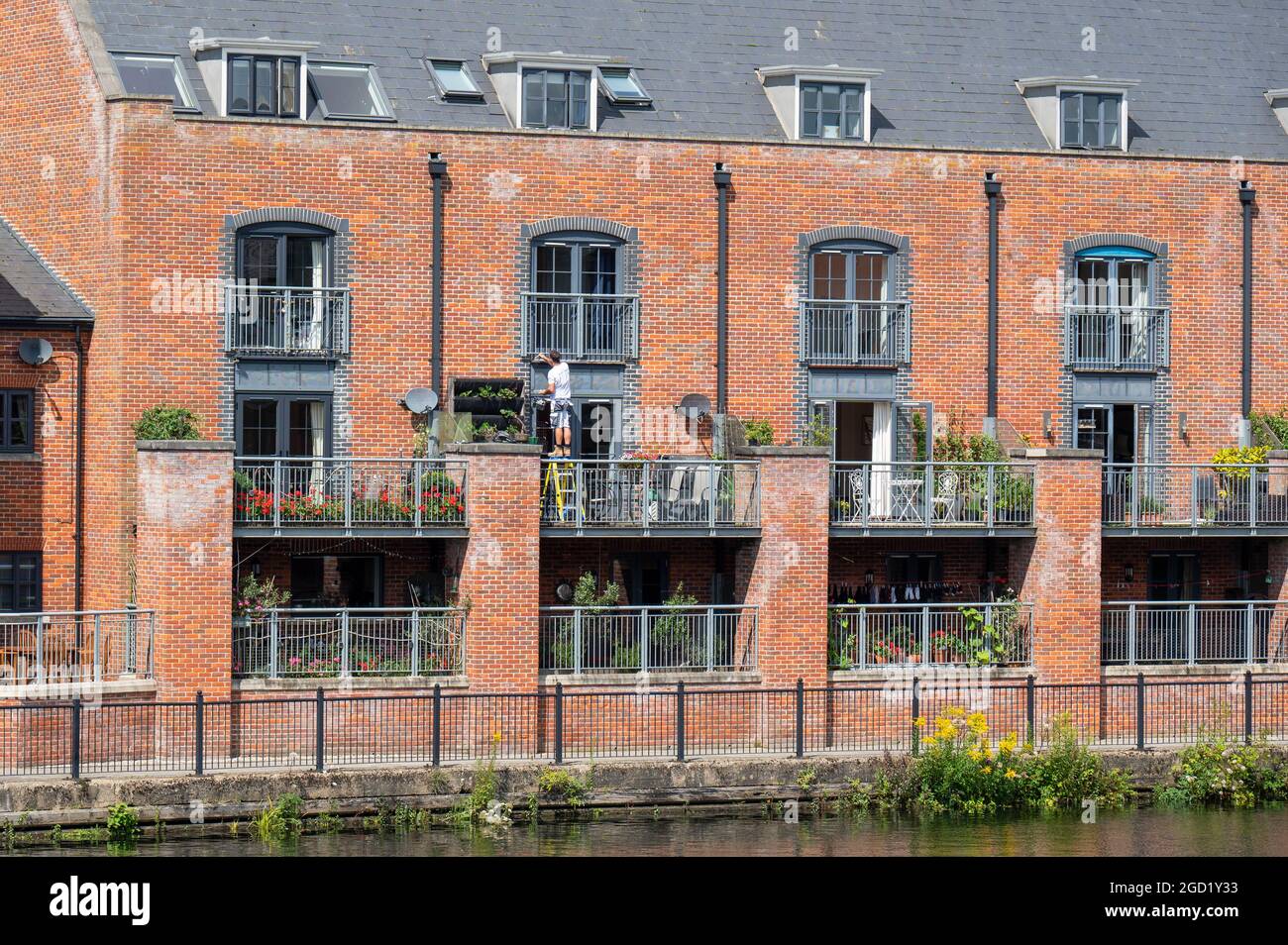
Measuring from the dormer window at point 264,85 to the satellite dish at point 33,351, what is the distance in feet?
14.2

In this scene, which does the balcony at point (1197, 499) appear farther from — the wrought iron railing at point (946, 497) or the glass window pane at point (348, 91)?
the glass window pane at point (348, 91)

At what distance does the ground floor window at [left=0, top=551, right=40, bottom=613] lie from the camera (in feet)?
110

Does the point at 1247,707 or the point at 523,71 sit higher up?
the point at 523,71

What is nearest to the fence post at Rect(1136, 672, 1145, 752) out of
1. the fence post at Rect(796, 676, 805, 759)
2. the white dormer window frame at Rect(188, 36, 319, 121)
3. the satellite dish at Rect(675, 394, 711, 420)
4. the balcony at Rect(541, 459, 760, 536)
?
the fence post at Rect(796, 676, 805, 759)

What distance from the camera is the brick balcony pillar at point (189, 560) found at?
3033 cm

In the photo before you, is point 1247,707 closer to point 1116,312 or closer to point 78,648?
point 1116,312

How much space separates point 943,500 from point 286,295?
9944mm

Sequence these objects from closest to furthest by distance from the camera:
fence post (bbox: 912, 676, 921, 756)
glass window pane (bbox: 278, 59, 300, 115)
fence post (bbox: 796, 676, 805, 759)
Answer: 1. fence post (bbox: 796, 676, 805, 759)
2. fence post (bbox: 912, 676, 921, 756)
3. glass window pane (bbox: 278, 59, 300, 115)

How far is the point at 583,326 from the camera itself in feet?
115

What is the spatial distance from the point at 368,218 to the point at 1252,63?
627 inches

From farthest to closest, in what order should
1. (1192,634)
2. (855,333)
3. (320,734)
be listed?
(855,333) < (1192,634) < (320,734)

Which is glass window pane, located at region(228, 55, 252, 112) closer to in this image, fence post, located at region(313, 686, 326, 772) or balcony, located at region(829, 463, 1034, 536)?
fence post, located at region(313, 686, 326, 772)

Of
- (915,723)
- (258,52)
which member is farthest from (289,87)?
(915,723)

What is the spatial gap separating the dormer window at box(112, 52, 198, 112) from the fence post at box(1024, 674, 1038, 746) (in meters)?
14.4
